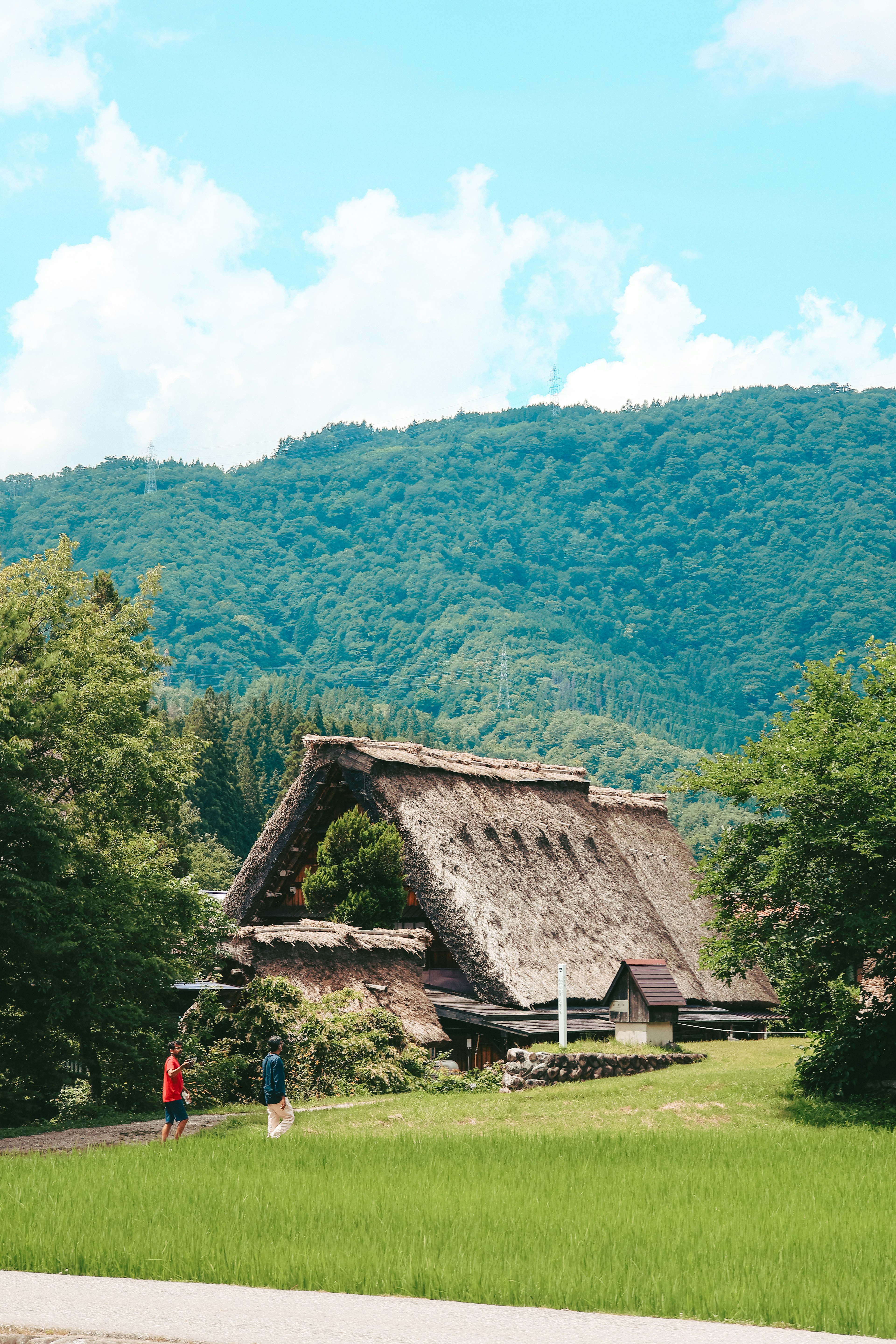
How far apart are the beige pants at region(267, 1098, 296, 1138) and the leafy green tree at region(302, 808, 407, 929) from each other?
10.2 metres

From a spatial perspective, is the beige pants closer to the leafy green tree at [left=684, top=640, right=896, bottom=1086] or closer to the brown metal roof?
the leafy green tree at [left=684, top=640, right=896, bottom=1086]

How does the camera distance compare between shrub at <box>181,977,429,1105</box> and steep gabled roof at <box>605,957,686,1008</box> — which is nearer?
shrub at <box>181,977,429,1105</box>

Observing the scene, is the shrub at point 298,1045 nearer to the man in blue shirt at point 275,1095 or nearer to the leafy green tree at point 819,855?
the man in blue shirt at point 275,1095

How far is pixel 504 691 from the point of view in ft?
580

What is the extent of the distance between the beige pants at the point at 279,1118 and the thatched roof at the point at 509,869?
32.6ft

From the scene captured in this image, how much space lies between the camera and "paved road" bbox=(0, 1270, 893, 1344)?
7426mm

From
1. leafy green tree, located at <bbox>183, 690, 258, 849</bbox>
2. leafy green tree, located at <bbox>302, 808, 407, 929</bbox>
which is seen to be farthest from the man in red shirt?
leafy green tree, located at <bbox>183, 690, 258, 849</bbox>

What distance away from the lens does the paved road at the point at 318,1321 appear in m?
7.43

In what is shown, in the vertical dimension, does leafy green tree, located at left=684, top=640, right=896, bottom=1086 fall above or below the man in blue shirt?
above

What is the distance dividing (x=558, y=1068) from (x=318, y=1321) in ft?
44.0

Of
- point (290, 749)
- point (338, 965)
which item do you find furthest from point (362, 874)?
point (290, 749)

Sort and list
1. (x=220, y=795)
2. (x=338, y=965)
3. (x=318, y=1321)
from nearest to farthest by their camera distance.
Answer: (x=318, y=1321)
(x=338, y=965)
(x=220, y=795)

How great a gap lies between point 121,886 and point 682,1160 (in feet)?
34.6

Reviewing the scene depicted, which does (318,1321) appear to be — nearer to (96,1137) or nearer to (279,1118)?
(279,1118)
